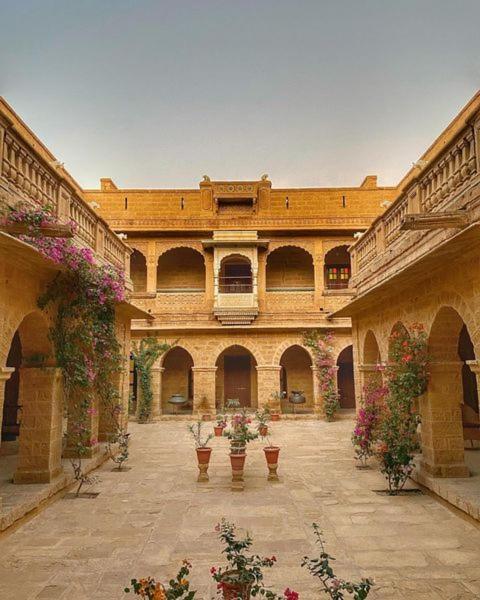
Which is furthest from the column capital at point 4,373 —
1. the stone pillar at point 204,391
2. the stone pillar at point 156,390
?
the stone pillar at point 204,391

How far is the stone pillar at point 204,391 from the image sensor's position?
Result: 54.9 feet

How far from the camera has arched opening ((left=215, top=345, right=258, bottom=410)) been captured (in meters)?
19.4

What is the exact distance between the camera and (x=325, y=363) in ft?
53.9

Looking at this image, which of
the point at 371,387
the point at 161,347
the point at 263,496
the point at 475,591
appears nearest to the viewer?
the point at 475,591

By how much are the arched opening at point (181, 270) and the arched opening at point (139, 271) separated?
0.60 meters

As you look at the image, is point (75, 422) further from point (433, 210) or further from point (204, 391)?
point (204, 391)

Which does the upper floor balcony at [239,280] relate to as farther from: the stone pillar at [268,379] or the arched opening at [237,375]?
the arched opening at [237,375]

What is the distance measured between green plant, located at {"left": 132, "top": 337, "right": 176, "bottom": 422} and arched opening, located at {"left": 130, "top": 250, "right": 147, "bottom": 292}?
10.6 feet

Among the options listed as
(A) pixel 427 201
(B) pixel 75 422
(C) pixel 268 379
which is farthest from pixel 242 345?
(A) pixel 427 201

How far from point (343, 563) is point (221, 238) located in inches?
547

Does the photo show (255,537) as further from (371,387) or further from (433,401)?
(371,387)

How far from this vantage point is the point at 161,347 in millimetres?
16750

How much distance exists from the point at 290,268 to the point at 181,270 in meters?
4.73

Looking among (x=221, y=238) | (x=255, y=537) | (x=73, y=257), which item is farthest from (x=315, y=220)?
(x=255, y=537)
